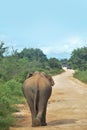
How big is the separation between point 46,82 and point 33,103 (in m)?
0.76

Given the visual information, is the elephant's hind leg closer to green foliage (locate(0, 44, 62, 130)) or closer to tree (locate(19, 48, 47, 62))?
green foliage (locate(0, 44, 62, 130))

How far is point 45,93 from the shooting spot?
46.1 feet

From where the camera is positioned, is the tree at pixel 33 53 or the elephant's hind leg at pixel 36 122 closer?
the elephant's hind leg at pixel 36 122

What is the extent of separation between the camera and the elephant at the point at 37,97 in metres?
13.8

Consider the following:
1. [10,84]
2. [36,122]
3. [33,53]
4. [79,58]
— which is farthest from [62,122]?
[33,53]

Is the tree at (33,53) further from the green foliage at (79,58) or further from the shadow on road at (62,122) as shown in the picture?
the shadow on road at (62,122)

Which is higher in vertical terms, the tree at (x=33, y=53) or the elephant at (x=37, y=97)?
the tree at (x=33, y=53)

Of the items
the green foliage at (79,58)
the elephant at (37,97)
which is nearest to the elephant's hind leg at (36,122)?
the elephant at (37,97)

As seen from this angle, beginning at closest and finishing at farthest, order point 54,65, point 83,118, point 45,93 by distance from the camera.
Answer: point 45,93, point 83,118, point 54,65

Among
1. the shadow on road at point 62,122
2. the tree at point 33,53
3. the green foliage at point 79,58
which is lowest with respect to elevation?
the shadow on road at point 62,122

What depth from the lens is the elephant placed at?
542 inches

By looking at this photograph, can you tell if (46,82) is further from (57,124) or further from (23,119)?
(23,119)

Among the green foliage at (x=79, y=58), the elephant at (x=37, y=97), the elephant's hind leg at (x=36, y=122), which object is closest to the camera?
the elephant's hind leg at (x=36, y=122)

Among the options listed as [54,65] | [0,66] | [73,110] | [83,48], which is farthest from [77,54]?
[73,110]
